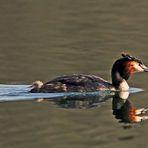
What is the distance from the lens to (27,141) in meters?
13.1

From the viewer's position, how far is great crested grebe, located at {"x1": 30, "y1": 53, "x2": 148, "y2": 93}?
17.0 metres

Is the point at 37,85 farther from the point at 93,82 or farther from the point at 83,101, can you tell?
the point at 93,82

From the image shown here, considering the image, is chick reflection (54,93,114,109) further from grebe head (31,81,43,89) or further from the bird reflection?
grebe head (31,81,43,89)

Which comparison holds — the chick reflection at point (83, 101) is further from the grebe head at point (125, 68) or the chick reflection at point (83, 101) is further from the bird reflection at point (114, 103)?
the grebe head at point (125, 68)

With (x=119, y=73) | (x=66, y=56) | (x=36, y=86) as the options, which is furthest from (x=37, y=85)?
(x=66, y=56)

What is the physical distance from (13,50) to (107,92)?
16.2 feet

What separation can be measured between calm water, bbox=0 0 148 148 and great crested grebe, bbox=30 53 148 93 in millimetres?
385

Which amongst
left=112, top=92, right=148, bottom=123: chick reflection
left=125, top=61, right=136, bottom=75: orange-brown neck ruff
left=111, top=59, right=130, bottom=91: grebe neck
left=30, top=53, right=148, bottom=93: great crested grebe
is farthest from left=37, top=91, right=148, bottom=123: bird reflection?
left=125, top=61, right=136, bottom=75: orange-brown neck ruff

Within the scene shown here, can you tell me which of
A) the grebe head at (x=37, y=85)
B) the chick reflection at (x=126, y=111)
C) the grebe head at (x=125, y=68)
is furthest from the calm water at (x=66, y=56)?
the grebe head at (x=37, y=85)

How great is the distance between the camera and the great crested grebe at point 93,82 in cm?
1698

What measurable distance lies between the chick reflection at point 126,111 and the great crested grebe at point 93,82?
552mm

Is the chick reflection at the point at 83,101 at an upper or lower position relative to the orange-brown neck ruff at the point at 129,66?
lower

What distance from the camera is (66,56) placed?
20.8m

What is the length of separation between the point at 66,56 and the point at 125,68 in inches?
120
